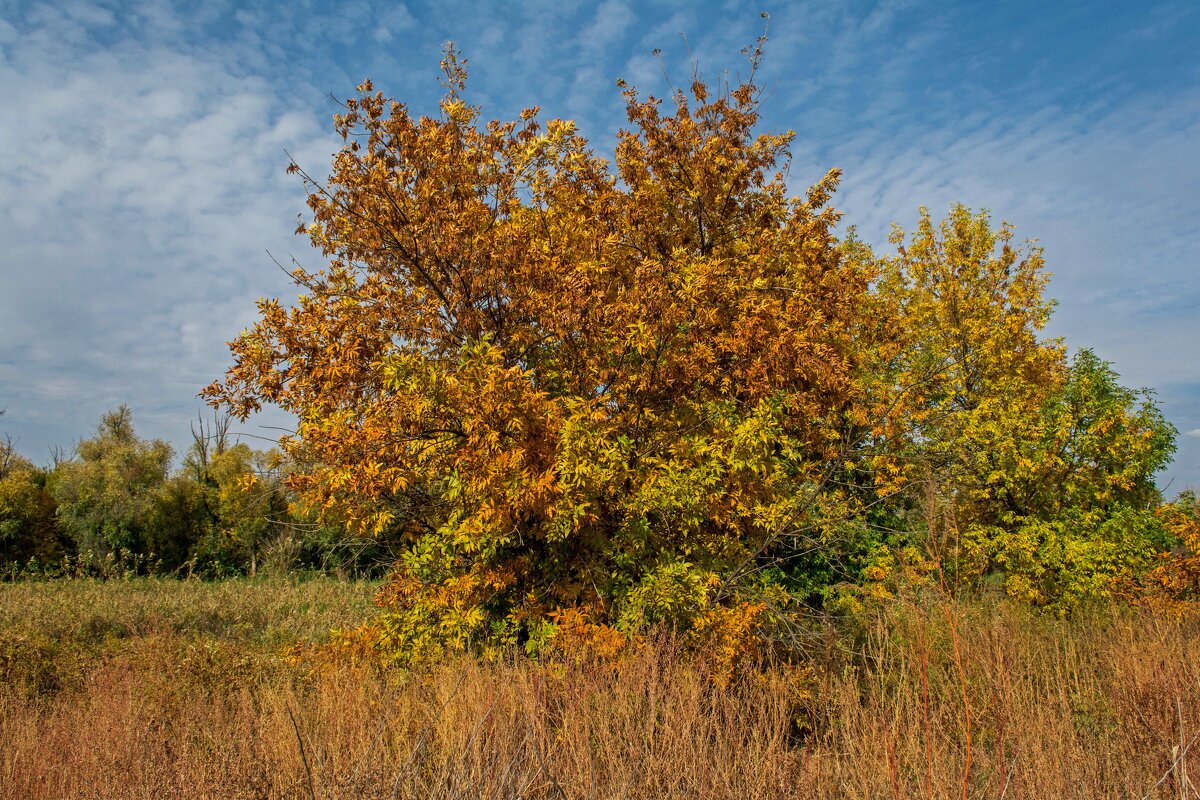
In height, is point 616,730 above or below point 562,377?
below

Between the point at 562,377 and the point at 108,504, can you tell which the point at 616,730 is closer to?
the point at 562,377

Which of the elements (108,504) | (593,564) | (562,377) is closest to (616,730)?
(593,564)

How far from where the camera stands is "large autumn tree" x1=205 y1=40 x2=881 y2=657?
5.82 m

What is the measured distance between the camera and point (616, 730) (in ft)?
13.5

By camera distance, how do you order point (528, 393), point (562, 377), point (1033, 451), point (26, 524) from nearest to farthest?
point (528, 393)
point (562, 377)
point (1033, 451)
point (26, 524)

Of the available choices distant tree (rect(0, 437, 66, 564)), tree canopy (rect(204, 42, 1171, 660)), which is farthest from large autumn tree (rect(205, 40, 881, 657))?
distant tree (rect(0, 437, 66, 564))

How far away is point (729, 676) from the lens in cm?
591

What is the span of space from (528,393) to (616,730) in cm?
261

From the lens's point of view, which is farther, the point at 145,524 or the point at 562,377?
the point at 145,524

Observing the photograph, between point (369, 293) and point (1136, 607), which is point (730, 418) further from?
point (1136, 607)

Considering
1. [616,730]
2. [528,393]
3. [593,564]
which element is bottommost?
[616,730]

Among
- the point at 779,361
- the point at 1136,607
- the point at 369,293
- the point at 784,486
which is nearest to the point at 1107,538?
the point at 1136,607

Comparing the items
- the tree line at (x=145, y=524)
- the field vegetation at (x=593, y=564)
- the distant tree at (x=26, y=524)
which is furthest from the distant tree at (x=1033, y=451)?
the distant tree at (x=26, y=524)

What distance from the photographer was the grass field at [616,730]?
11.0 feet
